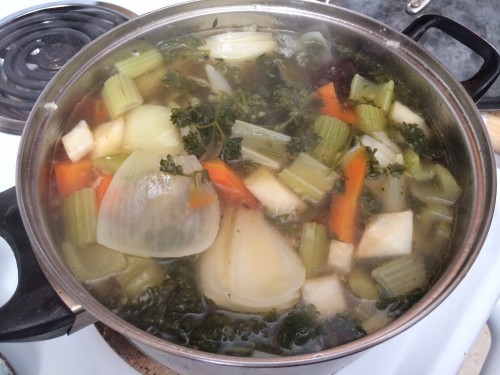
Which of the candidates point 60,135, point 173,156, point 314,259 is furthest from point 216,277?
point 60,135

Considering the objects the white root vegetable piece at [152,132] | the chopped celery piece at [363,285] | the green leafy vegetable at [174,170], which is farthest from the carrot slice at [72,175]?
the chopped celery piece at [363,285]

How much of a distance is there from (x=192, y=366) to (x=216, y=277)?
0.19 meters

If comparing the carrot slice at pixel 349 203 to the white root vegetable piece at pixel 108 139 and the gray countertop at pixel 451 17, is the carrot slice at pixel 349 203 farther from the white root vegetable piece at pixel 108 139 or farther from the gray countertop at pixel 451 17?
the gray countertop at pixel 451 17

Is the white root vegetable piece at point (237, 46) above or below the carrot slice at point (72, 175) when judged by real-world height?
above

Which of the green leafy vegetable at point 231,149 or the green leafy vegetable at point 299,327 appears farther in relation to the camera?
the green leafy vegetable at point 231,149

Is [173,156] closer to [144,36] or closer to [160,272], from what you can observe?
[160,272]

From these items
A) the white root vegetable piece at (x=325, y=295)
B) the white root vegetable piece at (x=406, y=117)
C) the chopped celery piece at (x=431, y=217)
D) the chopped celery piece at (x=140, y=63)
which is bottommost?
the white root vegetable piece at (x=325, y=295)

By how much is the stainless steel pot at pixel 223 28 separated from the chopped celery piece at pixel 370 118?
0.15 metres

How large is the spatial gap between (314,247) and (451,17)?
153 cm

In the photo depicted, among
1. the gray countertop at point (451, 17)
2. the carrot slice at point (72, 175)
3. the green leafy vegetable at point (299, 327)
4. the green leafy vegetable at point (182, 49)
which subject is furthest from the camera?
the gray countertop at point (451, 17)

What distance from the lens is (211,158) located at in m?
1.26

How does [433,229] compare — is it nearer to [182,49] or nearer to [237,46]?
[237,46]

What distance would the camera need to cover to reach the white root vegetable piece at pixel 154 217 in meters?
1.10

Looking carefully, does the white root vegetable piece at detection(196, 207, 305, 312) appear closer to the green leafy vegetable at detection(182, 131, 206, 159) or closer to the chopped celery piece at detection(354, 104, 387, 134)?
the green leafy vegetable at detection(182, 131, 206, 159)
